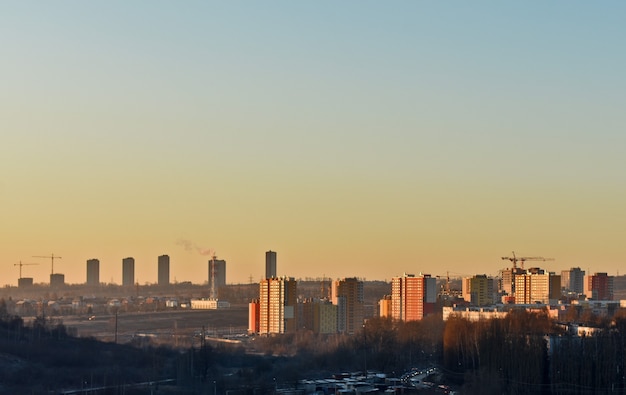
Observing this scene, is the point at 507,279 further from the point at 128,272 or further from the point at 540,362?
the point at 540,362

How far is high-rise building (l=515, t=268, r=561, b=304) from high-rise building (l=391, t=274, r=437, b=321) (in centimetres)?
601

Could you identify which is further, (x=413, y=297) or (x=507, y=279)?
(x=507, y=279)

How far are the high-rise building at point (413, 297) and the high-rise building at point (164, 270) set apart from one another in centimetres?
5632

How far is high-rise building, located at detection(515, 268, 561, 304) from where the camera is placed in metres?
68.2

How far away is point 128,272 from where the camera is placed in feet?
382

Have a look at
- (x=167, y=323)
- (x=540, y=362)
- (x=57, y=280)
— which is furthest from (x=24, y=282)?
(x=540, y=362)

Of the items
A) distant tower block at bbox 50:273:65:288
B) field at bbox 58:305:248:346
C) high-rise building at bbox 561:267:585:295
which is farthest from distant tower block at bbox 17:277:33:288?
high-rise building at bbox 561:267:585:295

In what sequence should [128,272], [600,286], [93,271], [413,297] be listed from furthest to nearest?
[93,271] → [128,272] → [600,286] → [413,297]

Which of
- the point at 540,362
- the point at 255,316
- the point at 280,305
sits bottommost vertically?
the point at 255,316

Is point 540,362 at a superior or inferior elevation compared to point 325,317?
superior

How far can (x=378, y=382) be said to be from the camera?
3497 centimetres

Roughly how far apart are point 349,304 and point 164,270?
5581 centimetres

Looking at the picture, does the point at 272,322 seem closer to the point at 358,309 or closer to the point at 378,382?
the point at 358,309

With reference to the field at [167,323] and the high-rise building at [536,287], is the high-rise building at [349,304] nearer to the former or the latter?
the field at [167,323]
